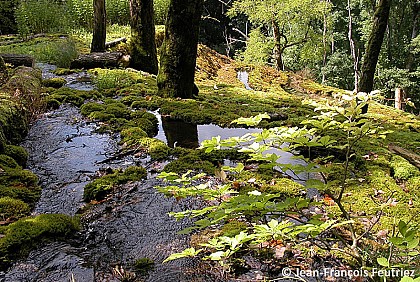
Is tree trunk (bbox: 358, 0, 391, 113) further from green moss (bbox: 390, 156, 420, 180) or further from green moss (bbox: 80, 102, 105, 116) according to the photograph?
green moss (bbox: 80, 102, 105, 116)

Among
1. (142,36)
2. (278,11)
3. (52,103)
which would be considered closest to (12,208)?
(52,103)

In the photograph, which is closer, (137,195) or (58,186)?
(137,195)

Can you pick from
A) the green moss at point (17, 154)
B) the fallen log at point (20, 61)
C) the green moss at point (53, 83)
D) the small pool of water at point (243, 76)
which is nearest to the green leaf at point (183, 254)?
the green moss at point (17, 154)

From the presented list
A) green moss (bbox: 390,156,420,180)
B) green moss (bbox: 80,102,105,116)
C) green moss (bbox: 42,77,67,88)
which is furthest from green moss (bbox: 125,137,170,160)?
green moss (bbox: 42,77,67,88)

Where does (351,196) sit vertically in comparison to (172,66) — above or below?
below

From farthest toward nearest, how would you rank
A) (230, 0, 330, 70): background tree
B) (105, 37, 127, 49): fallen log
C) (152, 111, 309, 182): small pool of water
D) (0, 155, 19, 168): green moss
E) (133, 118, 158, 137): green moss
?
(230, 0, 330, 70): background tree → (105, 37, 127, 49): fallen log → (133, 118, 158, 137): green moss → (152, 111, 309, 182): small pool of water → (0, 155, 19, 168): green moss

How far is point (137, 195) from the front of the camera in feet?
9.46

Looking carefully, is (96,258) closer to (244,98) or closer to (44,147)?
(44,147)

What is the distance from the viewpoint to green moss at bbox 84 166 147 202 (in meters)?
2.89

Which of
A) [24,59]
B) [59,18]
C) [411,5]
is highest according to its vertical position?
[411,5]

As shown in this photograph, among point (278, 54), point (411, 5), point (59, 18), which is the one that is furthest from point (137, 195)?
point (411, 5)

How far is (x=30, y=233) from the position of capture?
222 centimetres

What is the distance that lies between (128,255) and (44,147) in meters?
2.49

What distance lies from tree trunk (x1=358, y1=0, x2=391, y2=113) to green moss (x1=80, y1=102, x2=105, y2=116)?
421cm
